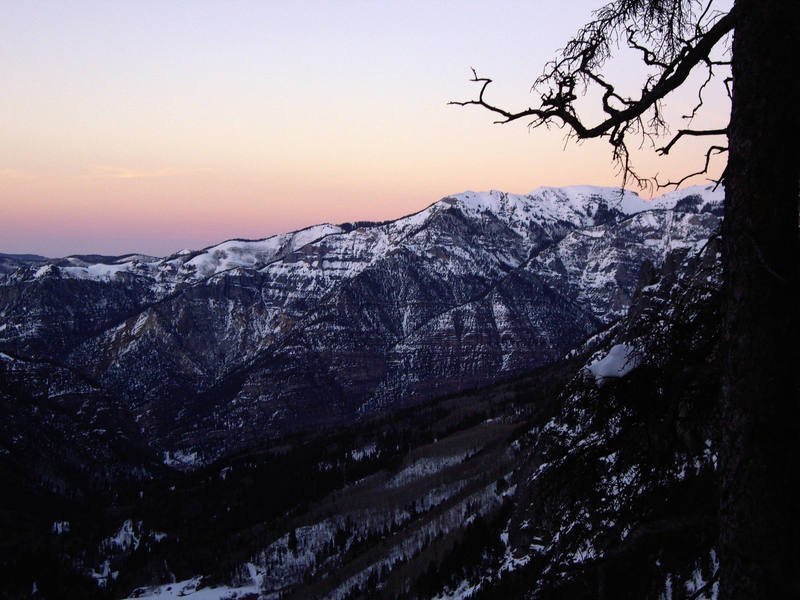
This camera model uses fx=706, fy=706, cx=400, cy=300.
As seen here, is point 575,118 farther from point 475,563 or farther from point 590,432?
point 475,563

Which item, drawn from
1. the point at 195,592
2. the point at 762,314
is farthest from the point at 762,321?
the point at 195,592

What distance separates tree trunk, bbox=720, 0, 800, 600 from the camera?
557 cm

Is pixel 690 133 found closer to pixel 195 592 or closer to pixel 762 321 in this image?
pixel 762 321

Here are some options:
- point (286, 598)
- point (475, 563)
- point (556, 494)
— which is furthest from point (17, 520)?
point (556, 494)

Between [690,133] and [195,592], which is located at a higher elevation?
[690,133]

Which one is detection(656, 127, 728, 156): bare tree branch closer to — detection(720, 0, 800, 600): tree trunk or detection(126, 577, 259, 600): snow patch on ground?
detection(720, 0, 800, 600): tree trunk

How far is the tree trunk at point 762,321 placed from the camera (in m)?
5.57

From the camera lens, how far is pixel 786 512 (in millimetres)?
5562

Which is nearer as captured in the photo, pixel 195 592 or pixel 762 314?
pixel 762 314

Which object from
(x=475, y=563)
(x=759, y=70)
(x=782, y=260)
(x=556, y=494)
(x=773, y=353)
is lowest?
(x=475, y=563)


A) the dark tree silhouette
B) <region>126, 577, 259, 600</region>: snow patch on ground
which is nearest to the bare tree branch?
the dark tree silhouette

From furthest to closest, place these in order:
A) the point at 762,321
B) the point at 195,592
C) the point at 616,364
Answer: the point at 195,592 → the point at 616,364 → the point at 762,321

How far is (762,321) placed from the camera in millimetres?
5691

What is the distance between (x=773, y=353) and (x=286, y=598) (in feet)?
595
